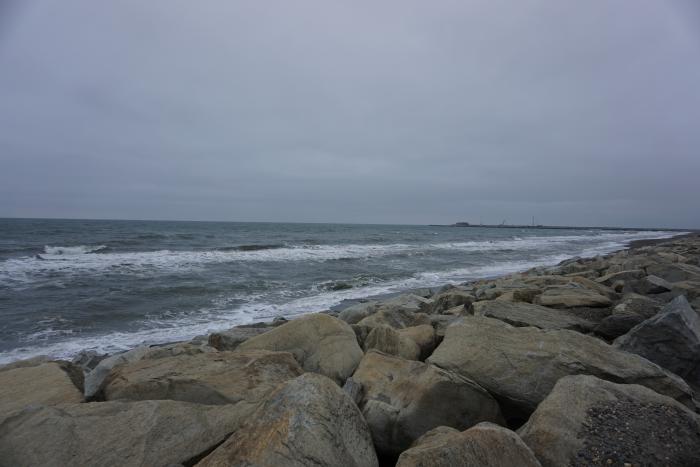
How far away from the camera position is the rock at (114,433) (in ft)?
8.28

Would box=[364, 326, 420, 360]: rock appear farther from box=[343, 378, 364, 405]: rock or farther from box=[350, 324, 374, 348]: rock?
box=[343, 378, 364, 405]: rock

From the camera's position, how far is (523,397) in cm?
315

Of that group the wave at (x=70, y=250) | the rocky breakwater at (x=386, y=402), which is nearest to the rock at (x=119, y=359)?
the rocky breakwater at (x=386, y=402)

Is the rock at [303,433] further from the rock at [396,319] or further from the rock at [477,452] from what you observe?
the rock at [396,319]

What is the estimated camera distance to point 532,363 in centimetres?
335

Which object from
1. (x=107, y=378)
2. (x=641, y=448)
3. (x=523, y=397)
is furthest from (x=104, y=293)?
(x=641, y=448)

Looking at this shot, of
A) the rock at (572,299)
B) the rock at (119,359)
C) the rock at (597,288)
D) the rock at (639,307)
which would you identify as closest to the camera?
the rock at (119,359)

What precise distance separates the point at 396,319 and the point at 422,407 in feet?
10.1

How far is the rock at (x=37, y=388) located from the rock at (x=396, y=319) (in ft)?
12.0

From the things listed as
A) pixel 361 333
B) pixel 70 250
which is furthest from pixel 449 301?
pixel 70 250

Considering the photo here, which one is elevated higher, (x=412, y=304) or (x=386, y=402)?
(x=386, y=402)

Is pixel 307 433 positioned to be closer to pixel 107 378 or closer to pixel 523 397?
pixel 523 397

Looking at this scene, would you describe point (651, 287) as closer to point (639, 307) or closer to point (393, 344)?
point (639, 307)

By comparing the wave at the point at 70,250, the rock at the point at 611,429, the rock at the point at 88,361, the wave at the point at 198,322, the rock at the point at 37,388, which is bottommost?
the wave at the point at 198,322
